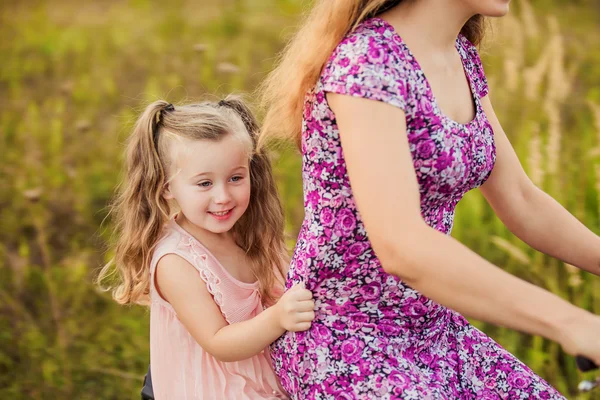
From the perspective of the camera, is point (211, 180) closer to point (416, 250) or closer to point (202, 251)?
point (202, 251)

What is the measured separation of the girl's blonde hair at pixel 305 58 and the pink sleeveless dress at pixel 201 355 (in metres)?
0.32

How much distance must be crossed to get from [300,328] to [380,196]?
393mm

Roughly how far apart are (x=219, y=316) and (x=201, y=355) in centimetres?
13

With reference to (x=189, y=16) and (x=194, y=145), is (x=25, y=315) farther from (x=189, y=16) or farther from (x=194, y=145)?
(x=189, y=16)

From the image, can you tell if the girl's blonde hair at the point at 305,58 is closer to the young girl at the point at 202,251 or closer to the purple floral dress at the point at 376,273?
the purple floral dress at the point at 376,273

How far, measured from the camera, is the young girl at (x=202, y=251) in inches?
68.6

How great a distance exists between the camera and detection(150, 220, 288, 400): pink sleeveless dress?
1777mm

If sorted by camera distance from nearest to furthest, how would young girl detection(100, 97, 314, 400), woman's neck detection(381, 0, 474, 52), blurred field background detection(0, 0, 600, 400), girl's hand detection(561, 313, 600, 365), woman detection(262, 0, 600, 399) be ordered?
girl's hand detection(561, 313, 600, 365), woman detection(262, 0, 600, 399), woman's neck detection(381, 0, 474, 52), young girl detection(100, 97, 314, 400), blurred field background detection(0, 0, 600, 400)

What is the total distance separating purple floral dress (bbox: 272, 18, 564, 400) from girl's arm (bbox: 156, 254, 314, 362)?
0.13 feet

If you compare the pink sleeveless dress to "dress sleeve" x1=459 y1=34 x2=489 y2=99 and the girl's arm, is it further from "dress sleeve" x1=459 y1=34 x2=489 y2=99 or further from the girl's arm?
"dress sleeve" x1=459 y1=34 x2=489 y2=99

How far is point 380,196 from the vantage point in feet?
4.45

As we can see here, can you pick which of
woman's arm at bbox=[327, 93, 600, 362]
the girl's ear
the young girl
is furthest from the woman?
the girl's ear

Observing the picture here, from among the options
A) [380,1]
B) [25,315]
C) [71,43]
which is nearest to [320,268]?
[380,1]

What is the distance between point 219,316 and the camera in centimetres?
175
